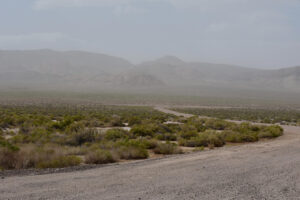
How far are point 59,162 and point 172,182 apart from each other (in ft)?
14.7

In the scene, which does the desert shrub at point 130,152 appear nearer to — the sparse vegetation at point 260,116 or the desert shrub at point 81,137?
the desert shrub at point 81,137

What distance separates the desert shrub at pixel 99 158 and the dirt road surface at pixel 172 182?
1.08 metres

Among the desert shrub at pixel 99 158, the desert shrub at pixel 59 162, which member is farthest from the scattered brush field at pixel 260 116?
the desert shrub at pixel 59 162

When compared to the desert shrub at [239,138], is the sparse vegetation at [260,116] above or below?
below

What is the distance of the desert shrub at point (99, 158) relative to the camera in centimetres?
1141

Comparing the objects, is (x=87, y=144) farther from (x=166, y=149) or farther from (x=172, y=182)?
(x=172, y=182)

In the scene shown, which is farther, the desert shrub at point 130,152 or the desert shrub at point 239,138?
the desert shrub at point 239,138

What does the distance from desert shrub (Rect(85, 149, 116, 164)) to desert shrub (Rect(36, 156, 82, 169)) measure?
0.43 metres

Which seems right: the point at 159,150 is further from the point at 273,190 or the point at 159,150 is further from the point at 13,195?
the point at 13,195

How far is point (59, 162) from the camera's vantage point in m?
10.5

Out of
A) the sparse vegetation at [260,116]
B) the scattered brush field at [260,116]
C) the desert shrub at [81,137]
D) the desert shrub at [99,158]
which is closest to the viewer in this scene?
the desert shrub at [99,158]

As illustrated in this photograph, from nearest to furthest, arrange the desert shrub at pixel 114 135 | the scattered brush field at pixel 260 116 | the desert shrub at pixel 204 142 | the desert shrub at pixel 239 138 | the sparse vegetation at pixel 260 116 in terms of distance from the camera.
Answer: the desert shrub at pixel 114 135, the desert shrub at pixel 204 142, the desert shrub at pixel 239 138, the scattered brush field at pixel 260 116, the sparse vegetation at pixel 260 116

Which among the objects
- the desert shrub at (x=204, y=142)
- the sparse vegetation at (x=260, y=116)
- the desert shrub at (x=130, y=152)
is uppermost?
the desert shrub at (x=130, y=152)

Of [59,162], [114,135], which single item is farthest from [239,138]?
[59,162]
